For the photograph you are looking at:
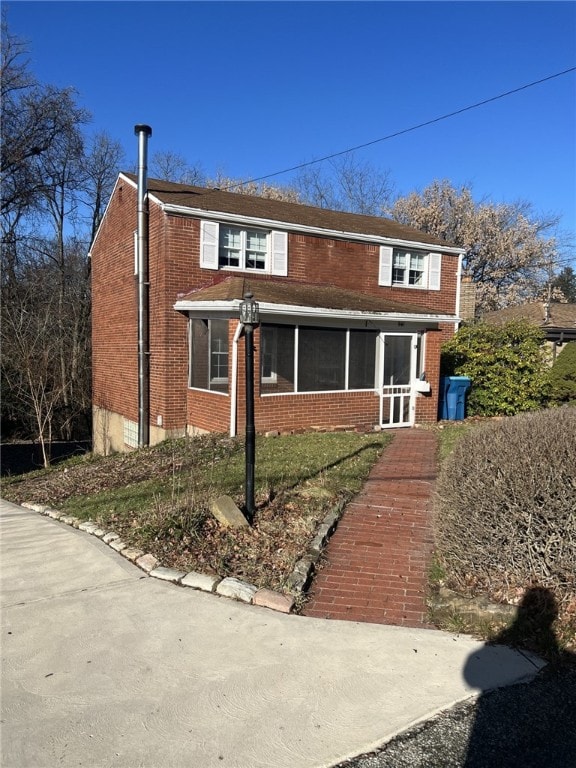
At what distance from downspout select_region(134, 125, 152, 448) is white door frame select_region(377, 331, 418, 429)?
5.66 meters

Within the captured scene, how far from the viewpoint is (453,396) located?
1360 cm

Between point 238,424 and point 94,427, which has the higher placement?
point 238,424

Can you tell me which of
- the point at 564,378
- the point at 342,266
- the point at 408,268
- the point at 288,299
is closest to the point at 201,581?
the point at 288,299

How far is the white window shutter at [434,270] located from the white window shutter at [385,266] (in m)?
1.64

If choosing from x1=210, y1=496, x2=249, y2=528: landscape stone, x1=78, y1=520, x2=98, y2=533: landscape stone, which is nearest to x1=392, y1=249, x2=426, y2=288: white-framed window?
x1=210, y1=496, x2=249, y2=528: landscape stone

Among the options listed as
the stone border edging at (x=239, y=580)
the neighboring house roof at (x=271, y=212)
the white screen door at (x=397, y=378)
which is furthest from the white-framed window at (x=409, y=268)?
the stone border edging at (x=239, y=580)

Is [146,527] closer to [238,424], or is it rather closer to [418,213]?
[238,424]

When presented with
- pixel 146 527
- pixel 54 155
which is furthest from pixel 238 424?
pixel 54 155

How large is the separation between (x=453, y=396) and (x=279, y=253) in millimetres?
5720

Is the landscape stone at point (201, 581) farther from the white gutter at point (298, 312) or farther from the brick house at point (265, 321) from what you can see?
the brick house at point (265, 321)

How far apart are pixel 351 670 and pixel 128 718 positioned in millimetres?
1259

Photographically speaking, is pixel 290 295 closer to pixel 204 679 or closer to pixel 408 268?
pixel 408 268

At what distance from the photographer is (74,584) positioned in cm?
452

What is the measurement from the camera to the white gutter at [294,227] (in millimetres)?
12472
